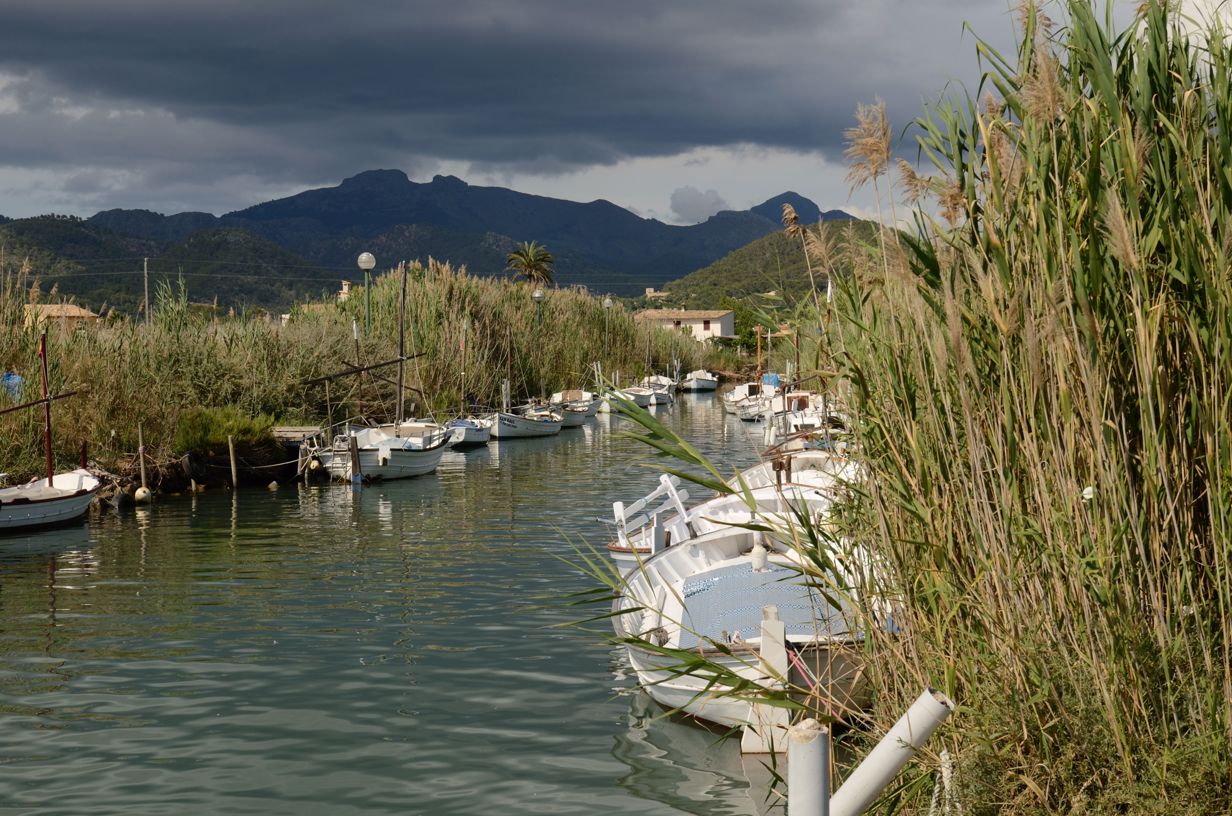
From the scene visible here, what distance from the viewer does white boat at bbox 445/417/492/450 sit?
39.4 metres

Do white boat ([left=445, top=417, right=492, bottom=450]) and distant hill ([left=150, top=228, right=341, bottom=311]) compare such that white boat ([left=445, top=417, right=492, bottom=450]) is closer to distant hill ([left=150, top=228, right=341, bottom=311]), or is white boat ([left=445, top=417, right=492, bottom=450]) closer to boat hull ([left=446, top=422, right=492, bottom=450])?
boat hull ([left=446, top=422, right=492, bottom=450])

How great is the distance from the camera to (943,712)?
3.60 metres

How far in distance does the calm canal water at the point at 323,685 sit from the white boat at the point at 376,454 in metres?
7.82

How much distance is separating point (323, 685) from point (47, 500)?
466 inches

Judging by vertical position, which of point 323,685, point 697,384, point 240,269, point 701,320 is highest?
point 240,269

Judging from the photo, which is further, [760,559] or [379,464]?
[379,464]

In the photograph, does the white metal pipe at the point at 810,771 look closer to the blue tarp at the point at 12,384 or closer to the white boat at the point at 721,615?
the white boat at the point at 721,615

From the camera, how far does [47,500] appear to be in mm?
21047

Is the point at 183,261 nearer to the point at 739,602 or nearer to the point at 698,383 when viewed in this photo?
the point at 698,383

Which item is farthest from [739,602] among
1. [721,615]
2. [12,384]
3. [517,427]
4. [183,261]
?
[183,261]

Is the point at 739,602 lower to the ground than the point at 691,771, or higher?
higher

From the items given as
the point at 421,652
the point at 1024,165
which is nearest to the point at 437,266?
the point at 421,652

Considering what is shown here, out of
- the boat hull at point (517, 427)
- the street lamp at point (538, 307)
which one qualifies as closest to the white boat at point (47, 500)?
Result: the boat hull at point (517, 427)

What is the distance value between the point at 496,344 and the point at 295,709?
39.0m
